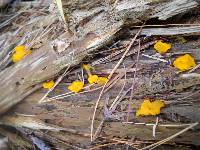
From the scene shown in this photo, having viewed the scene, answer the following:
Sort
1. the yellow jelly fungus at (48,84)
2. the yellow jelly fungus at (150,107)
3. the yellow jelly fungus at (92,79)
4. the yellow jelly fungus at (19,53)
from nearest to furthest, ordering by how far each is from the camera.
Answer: the yellow jelly fungus at (150,107)
the yellow jelly fungus at (92,79)
the yellow jelly fungus at (48,84)
the yellow jelly fungus at (19,53)

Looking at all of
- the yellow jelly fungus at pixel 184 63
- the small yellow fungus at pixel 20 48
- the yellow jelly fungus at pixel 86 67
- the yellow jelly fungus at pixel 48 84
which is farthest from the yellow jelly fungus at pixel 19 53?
the yellow jelly fungus at pixel 184 63

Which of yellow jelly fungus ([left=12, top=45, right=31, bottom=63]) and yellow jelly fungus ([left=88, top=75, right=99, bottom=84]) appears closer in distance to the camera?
yellow jelly fungus ([left=88, top=75, right=99, bottom=84])

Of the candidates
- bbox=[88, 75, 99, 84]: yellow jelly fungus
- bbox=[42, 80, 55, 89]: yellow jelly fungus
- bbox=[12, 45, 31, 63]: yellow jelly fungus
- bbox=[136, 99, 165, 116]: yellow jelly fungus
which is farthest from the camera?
bbox=[12, 45, 31, 63]: yellow jelly fungus

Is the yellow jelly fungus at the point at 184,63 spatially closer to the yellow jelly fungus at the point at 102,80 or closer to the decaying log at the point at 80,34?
the decaying log at the point at 80,34

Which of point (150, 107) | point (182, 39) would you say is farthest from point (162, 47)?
point (150, 107)

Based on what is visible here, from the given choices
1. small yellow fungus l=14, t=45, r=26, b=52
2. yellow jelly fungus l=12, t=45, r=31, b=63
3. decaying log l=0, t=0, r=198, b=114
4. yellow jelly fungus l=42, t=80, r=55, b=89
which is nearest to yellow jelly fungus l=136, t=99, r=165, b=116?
decaying log l=0, t=0, r=198, b=114

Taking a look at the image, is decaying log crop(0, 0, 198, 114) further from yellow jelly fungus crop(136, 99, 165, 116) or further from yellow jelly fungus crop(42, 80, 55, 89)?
yellow jelly fungus crop(136, 99, 165, 116)

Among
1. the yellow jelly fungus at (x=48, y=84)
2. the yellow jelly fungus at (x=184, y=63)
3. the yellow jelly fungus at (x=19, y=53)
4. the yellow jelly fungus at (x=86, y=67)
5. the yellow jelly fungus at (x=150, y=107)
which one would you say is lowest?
the yellow jelly fungus at (x=150, y=107)
